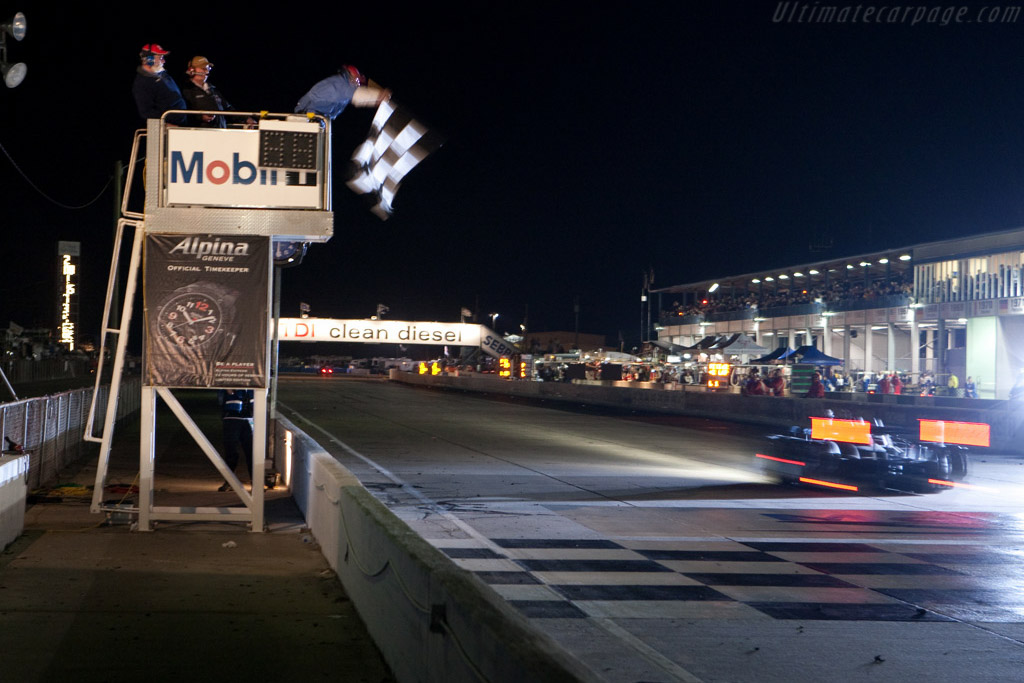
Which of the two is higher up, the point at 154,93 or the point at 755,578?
the point at 154,93

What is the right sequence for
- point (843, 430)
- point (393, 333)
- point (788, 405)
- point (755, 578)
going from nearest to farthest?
point (755, 578) → point (843, 430) → point (788, 405) → point (393, 333)

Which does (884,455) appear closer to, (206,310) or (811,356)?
(206,310)

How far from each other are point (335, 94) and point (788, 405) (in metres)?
23.9

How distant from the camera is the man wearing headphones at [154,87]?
401 inches

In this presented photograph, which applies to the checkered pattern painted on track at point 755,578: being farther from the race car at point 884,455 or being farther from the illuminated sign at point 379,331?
the illuminated sign at point 379,331

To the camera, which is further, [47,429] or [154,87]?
[47,429]

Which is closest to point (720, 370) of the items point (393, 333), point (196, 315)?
point (393, 333)

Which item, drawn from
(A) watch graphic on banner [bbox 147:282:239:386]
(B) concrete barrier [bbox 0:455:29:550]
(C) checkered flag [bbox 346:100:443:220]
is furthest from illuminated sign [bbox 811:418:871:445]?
(B) concrete barrier [bbox 0:455:29:550]

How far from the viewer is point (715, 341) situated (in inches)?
2402

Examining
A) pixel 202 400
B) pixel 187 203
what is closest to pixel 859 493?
pixel 187 203

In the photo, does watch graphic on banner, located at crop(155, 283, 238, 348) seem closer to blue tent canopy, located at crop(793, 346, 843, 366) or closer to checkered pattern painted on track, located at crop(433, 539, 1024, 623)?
checkered pattern painted on track, located at crop(433, 539, 1024, 623)

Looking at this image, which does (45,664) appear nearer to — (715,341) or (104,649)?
(104,649)

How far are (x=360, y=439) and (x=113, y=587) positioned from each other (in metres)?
15.6

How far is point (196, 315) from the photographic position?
10.2 metres
